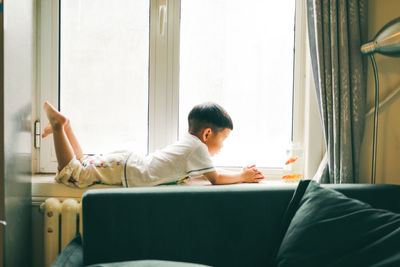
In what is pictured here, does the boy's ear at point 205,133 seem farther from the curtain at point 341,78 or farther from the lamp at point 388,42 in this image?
the lamp at point 388,42

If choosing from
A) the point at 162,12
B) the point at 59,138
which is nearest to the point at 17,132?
the point at 59,138

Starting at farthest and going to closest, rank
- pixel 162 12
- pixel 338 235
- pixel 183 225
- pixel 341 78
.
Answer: pixel 162 12, pixel 341 78, pixel 183 225, pixel 338 235

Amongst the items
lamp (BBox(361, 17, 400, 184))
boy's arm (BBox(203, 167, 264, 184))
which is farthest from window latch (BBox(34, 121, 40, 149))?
lamp (BBox(361, 17, 400, 184))

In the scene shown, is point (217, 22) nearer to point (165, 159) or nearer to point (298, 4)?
point (298, 4)

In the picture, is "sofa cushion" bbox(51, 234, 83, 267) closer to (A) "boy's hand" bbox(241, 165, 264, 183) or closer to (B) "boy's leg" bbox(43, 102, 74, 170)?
(B) "boy's leg" bbox(43, 102, 74, 170)

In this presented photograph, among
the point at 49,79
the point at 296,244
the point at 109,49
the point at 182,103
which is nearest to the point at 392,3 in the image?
the point at 182,103

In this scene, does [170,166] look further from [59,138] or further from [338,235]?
[338,235]

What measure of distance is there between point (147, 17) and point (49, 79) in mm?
652

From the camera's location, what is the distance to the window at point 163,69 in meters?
1.89

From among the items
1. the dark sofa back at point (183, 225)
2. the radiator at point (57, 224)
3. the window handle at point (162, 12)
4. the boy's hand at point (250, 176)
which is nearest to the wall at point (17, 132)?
the radiator at point (57, 224)

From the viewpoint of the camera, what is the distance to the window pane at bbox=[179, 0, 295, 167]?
6.22ft

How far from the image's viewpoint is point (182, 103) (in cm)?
193

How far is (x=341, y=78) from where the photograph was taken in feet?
5.09

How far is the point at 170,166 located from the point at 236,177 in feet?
1.10
